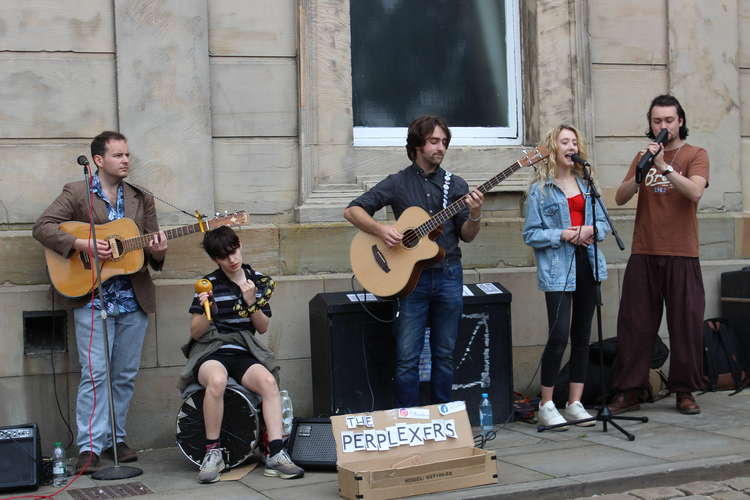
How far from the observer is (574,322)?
7.32 metres

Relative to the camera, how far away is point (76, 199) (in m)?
6.71

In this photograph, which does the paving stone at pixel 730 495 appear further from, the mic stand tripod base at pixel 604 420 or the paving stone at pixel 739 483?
the mic stand tripod base at pixel 604 420

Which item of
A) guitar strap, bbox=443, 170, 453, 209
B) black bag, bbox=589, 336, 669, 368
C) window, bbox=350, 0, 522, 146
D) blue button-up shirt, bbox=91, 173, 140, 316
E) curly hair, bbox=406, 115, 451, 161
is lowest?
black bag, bbox=589, 336, 669, 368

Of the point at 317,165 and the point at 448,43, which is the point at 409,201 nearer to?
the point at 317,165

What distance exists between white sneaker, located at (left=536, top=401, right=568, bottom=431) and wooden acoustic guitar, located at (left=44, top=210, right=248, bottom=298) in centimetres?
288

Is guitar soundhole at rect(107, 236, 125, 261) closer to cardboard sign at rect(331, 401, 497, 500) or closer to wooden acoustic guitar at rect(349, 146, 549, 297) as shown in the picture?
wooden acoustic guitar at rect(349, 146, 549, 297)

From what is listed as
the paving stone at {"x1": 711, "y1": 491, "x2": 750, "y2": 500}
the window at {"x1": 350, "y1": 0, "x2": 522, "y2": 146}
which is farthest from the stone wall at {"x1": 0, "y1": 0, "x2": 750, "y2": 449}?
the paving stone at {"x1": 711, "y1": 491, "x2": 750, "y2": 500}

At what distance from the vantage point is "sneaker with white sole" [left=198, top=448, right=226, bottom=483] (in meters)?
6.11

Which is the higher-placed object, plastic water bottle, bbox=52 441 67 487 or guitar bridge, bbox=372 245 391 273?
guitar bridge, bbox=372 245 391 273

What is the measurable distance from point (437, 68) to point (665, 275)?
2479 mm

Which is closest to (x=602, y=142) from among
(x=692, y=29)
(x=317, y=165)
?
(x=692, y=29)

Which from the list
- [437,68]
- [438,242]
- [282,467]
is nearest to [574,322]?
[438,242]

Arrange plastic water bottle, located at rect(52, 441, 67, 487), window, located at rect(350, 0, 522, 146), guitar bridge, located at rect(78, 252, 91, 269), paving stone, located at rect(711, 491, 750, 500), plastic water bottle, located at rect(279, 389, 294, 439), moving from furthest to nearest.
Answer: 1. window, located at rect(350, 0, 522, 146)
2. guitar bridge, located at rect(78, 252, 91, 269)
3. plastic water bottle, located at rect(279, 389, 294, 439)
4. plastic water bottle, located at rect(52, 441, 67, 487)
5. paving stone, located at rect(711, 491, 750, 500)

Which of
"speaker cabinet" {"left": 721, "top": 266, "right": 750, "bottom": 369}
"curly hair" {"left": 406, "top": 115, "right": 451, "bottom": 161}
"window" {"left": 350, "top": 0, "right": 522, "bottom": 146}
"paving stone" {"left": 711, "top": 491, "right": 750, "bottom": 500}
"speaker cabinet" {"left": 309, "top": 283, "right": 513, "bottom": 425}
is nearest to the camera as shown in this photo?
"paving stone" {"left": 711, "top": 491, "right": 750, "bottom": 500}
